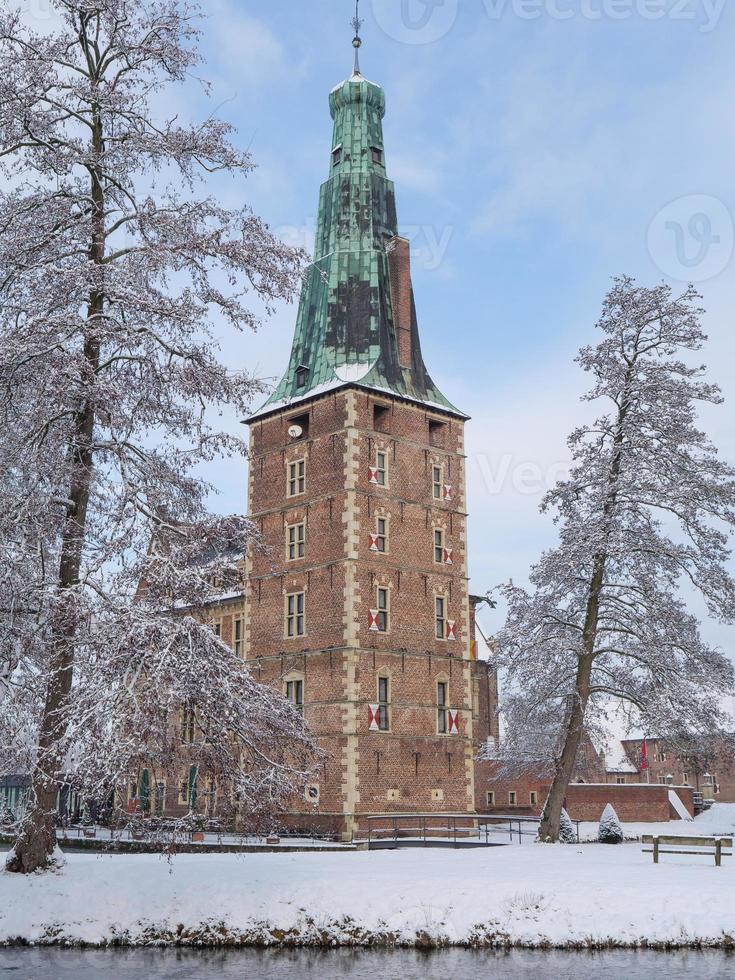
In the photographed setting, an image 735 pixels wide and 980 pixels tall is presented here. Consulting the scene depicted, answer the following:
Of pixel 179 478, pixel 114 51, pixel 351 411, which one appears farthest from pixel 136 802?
pixel 114 51

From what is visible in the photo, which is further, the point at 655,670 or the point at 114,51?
the point at 655,670

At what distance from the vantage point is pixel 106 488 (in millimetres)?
19484

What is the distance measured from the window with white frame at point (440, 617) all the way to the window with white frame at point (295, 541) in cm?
541

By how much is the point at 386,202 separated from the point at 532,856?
92.9 feet

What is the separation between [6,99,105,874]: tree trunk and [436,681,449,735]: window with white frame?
21.3m

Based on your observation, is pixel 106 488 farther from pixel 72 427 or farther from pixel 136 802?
pixel 136 802

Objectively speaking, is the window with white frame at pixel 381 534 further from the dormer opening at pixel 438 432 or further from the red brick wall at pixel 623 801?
the red brick wall at pixel 623 801

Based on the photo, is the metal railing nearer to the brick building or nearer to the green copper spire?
the brick building

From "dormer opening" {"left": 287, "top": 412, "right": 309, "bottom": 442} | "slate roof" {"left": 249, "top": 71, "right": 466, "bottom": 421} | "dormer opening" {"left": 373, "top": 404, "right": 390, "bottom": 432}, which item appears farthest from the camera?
"slate roof" {"left": 249, "top": 71, "right": 466, "bottom": 421}

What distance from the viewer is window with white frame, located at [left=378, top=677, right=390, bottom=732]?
37531 millimetres

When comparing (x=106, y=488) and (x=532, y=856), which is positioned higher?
(x=106, y=488)

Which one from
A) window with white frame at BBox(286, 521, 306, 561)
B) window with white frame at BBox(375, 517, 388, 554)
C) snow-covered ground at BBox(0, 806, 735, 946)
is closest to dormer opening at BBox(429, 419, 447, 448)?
window with white frame at BBox(375, 517, 388, 554)

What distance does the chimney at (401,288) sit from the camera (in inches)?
1713

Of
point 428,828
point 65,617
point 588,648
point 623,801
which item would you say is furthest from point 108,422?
point 623,801
